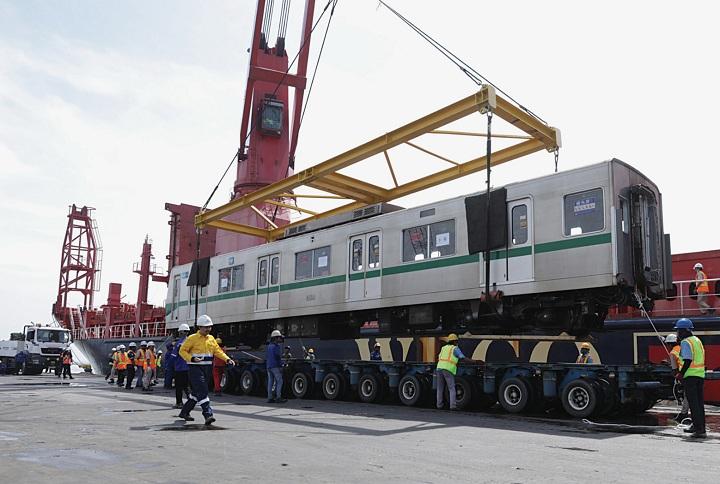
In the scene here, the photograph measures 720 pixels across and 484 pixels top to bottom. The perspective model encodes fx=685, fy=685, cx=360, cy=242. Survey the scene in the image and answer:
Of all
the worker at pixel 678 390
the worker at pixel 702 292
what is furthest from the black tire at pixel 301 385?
the worker at pixel 702 292

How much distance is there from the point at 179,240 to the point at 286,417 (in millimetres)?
28713

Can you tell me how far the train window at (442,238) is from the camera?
1406 cm

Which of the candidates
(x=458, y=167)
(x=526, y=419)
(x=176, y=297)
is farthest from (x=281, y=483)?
(x=176, y=297)

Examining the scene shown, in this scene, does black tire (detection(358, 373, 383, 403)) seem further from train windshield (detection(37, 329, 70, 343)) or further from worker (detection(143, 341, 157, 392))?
train windshield (detection(37, 329, 70, 343))

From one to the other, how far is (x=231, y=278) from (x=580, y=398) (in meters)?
12.3

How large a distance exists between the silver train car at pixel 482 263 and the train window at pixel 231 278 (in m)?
1.30

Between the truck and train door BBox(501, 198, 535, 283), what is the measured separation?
2861 centimetres

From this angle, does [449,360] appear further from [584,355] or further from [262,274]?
[262,274]

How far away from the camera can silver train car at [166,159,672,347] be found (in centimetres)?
1191

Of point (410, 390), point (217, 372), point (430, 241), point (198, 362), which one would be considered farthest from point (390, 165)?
point (198, 362)

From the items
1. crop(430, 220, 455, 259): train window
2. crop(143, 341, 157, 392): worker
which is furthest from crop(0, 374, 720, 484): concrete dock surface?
crop(143, 341, 157, 392): worker

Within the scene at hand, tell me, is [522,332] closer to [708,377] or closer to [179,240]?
[708,377]

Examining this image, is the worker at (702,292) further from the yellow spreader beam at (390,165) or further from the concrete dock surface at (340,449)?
the yellow spreader beam at (390,165)

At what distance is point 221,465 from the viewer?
627 cm
